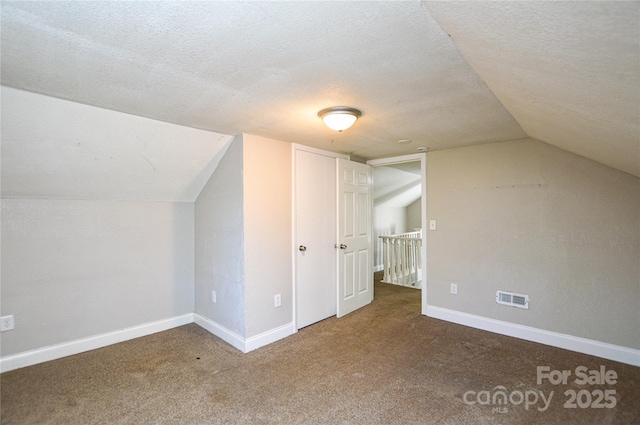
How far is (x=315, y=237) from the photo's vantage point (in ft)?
11.5

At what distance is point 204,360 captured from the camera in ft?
8.70

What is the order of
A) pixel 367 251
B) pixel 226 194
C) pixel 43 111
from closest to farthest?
pixel 43 111 < pixel 226 194 < pixel 367 251

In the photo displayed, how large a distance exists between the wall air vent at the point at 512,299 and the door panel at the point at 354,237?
63.5 inches

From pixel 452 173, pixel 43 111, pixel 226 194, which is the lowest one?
pixel 226 194

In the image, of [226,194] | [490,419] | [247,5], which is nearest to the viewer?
[247,5]

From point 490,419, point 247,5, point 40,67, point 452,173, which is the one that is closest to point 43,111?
point 40,67

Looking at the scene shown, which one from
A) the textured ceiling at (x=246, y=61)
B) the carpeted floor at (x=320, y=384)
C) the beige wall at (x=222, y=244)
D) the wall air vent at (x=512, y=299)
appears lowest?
the carpeted floor at (x=320, y=384)

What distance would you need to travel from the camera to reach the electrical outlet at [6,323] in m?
2.47

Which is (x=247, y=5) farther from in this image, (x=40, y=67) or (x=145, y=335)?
(x=145, y=335)

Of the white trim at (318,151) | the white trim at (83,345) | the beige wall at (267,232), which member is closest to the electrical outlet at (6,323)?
the white trim at (83,345)

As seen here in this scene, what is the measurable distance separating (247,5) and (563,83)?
1382 millimetres

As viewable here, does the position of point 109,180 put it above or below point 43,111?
below

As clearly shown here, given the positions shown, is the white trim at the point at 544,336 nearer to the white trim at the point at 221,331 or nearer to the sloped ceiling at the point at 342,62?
the sloped ceiling at the point at 342,62

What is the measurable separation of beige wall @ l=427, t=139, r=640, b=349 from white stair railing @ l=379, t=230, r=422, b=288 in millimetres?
1772
